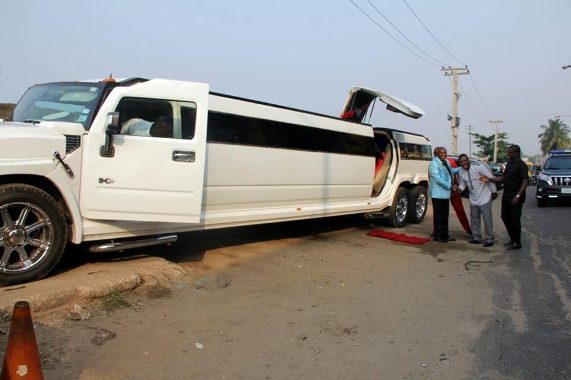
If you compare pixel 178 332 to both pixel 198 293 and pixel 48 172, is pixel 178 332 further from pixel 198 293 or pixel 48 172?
pixel 48 172

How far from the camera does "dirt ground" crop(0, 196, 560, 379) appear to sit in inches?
150

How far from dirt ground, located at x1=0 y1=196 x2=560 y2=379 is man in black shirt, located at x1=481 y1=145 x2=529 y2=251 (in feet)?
4.66

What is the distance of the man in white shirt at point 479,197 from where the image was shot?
912 centimetres

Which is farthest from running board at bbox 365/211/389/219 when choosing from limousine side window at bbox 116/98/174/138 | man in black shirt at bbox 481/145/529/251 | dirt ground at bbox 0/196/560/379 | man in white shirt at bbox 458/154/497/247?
limousine side window at bbox 116/98/174/138

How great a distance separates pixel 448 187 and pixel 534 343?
5.26 meters

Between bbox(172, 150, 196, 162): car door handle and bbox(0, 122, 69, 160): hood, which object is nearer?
bbox(0, 122, 69, 160): hood

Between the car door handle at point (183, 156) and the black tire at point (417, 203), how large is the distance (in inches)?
281

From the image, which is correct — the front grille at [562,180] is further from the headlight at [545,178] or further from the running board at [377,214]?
the running board at [377,214]

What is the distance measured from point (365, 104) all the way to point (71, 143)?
687 centimetres

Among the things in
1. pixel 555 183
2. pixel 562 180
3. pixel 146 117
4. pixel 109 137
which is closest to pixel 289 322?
pixel 109 137

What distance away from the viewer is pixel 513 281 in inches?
262

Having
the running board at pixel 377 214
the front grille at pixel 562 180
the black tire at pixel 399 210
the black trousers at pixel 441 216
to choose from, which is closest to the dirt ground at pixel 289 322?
the black trousers at pixel 441 216

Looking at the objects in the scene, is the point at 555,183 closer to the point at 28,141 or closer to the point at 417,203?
the point at 417,203

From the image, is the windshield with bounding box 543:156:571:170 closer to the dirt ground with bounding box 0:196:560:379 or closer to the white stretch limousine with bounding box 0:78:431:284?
the dirt ground with bounding box 0:196:560:379
